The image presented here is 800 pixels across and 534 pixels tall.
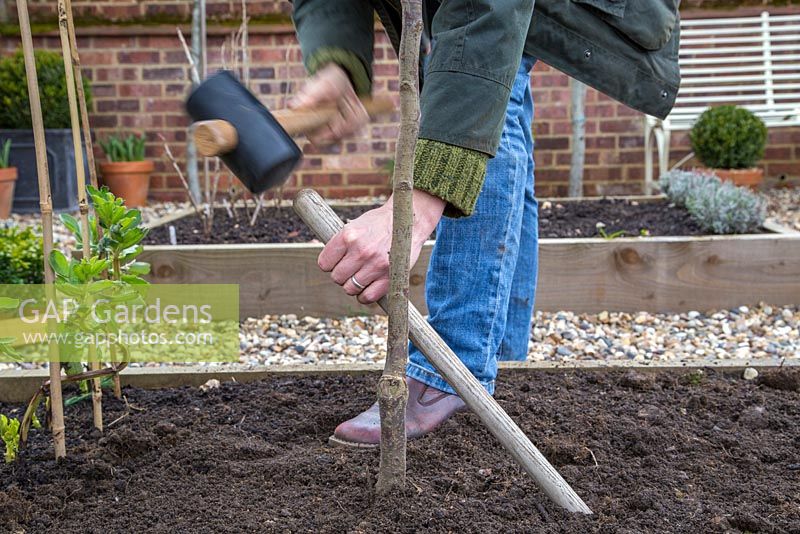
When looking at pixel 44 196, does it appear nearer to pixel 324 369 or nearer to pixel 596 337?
pixel 324 369

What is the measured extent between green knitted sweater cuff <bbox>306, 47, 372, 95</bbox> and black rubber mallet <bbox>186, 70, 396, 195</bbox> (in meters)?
0.37

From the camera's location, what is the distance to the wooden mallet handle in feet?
4.07

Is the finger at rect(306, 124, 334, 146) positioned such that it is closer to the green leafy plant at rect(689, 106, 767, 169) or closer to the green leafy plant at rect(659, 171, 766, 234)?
the green leafy plant at rect(659, 171, 766, 234)

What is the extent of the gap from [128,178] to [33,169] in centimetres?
60

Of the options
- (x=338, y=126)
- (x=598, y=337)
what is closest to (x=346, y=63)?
(x=338, y=126)

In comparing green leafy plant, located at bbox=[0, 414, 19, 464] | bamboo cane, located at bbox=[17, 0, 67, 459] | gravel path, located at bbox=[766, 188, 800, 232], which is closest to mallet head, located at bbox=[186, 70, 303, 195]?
bamboo cane, located at bbox=[17, 0, 67, 459]

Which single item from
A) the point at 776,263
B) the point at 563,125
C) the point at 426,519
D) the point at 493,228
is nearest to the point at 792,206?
the point at 563,125

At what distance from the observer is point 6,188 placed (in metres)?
5.24

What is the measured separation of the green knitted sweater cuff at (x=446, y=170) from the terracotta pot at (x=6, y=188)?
4579 millimetres

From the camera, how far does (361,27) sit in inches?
69.2

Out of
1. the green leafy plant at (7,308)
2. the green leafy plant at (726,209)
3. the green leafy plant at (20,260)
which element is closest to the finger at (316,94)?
the green leafy plant at (7,308)

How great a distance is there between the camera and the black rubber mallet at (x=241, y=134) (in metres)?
1.25

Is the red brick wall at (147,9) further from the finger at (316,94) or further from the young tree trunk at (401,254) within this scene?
the young tree trunk at (401,254)

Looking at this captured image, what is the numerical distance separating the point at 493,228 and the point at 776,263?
6.14 ft
